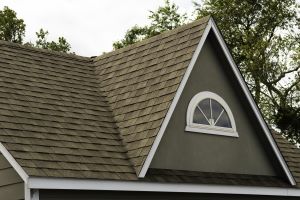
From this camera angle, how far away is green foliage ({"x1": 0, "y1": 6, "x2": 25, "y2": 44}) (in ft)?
117

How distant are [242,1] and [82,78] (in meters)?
20.2

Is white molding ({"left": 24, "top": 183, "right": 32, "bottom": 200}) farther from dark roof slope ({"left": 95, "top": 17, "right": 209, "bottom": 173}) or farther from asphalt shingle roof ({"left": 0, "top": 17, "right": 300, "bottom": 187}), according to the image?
dark roof slope ({"left": 95, "top": 17, "right": 209, "bottom": 173})

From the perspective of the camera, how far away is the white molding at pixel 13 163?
10302 millimetres

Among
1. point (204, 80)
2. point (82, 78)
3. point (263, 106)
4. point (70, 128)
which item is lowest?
point (70, 128)

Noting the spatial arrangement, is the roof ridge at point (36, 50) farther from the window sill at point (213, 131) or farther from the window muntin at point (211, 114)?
the window sill at point (213, 131)

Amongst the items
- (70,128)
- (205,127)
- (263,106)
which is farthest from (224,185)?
(263,106)

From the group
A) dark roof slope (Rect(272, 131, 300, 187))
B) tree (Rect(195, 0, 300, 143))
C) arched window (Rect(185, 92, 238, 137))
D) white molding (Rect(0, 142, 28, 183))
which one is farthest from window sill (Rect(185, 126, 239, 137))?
tree (Rect(195, 0, 300, 143))

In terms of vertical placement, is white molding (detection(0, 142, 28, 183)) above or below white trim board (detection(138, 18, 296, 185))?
below

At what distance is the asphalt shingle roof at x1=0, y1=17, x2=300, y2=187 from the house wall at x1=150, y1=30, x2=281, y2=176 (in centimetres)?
28

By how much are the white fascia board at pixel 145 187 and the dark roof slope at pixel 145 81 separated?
45 centimetres

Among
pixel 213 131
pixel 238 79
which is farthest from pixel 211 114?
pixel 238 79

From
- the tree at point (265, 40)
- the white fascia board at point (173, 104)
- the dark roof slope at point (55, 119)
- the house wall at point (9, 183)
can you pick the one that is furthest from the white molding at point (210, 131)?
the tree at point (265, 40)

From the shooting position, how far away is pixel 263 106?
35656mm

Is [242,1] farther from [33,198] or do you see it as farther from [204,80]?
[33,198]
